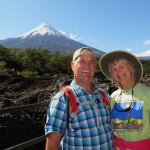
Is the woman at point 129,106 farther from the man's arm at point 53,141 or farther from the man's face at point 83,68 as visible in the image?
the man's arm at point 53,141

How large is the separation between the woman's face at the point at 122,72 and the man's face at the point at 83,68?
29cm

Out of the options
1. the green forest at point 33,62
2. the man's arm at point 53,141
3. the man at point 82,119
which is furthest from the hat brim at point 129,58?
the green forest at point 33,62

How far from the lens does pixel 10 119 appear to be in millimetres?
5980

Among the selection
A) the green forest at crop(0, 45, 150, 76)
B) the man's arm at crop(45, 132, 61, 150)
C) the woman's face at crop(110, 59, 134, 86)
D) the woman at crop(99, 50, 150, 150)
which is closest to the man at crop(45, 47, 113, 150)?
the man's arm at crop(45, 132, 61, 150)

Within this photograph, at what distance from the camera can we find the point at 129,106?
1.99 m

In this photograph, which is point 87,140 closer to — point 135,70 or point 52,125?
point 52,125

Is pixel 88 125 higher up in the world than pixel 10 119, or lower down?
higher up

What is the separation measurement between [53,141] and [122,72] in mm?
992

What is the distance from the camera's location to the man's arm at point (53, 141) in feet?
5.72

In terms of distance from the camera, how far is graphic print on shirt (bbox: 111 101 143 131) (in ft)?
6.34

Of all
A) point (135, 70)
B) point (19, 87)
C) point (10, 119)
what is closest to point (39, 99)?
point (10, 119)

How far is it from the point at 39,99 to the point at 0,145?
3584 mm

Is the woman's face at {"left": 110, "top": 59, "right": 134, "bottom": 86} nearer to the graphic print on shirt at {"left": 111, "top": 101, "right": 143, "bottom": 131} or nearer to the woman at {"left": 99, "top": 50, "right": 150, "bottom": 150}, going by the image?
the woman at {"left": 99, "top": 50, "right": 150, "bottom": 150}

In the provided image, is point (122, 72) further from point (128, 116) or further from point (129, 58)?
point (128, 116)
